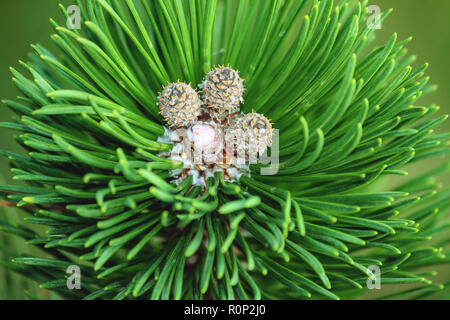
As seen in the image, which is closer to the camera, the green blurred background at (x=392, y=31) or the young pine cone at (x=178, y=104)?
the young pine cone at (x=178, y=104)

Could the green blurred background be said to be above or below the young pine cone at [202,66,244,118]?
above

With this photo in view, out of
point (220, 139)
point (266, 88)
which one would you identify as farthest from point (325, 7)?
point (220, 139)

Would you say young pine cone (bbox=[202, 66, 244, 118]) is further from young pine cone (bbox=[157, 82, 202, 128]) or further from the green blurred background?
the green blurred background

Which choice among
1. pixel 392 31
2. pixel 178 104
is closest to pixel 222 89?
pixel 178 104

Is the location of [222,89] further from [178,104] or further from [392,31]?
[392,31]

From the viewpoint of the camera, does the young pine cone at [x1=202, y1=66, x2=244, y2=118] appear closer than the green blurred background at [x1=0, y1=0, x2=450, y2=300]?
Yes

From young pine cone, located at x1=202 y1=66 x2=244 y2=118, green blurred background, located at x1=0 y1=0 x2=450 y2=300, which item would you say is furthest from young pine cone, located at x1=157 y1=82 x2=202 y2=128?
green blurred background, located at x1=0 y1=0 x2=450 y2=300

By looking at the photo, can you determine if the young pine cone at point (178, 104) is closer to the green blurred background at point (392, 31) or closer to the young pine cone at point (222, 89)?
the young pine cone at point (222, 89)

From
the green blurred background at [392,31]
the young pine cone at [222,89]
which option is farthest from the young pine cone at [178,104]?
the green blurred background at [392,31]
